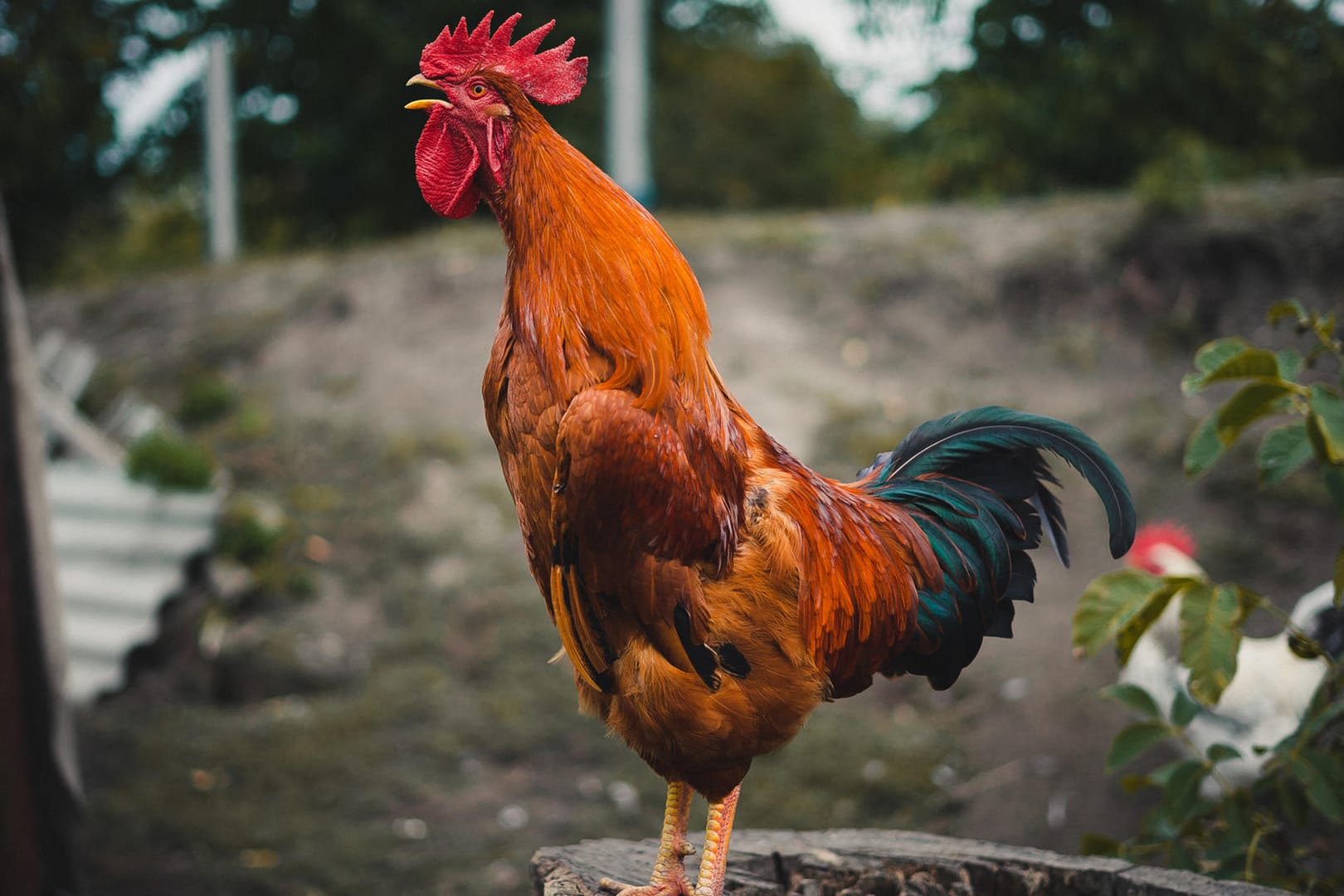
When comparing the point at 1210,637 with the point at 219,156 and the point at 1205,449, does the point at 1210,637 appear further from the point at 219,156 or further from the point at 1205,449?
the point at 219,156

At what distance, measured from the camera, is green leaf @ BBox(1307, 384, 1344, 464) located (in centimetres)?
235

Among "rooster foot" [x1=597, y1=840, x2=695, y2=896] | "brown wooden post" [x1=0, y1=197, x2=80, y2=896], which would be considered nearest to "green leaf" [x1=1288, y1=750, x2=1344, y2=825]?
"rooster foot" [x1=597, y1=840, x2=695, y2=896]

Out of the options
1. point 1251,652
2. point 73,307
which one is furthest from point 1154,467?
point 73,307

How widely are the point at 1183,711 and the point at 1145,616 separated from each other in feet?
1.14

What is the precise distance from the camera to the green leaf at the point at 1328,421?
2.35 m

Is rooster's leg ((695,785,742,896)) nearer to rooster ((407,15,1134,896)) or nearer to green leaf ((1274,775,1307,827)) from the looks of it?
rooster ((407,15,1134,896))

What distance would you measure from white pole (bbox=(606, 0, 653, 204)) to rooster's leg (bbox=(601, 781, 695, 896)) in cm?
600

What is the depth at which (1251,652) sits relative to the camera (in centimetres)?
375

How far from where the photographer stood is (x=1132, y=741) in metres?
2.83

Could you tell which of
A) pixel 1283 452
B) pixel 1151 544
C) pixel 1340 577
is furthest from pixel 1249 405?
pixel 1151 544

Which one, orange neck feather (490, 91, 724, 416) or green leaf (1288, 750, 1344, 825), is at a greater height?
orange neck feather (490, 91, 724, 416)

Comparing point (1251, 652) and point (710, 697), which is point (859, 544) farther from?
point (1251, 652)

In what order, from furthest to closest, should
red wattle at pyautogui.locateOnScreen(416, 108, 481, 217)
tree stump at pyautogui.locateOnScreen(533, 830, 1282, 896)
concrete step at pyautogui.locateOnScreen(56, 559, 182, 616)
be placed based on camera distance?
concrete step at pyautogui.locateOnScreen(56, 559, 182, 616) < tree stump at pyautogui.locateOnScreen(533, 830, 1282, 896) < red wattle at pyautogui.locateOnScreen(416, 108, 481, 217)

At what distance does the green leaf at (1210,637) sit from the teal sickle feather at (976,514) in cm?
39
